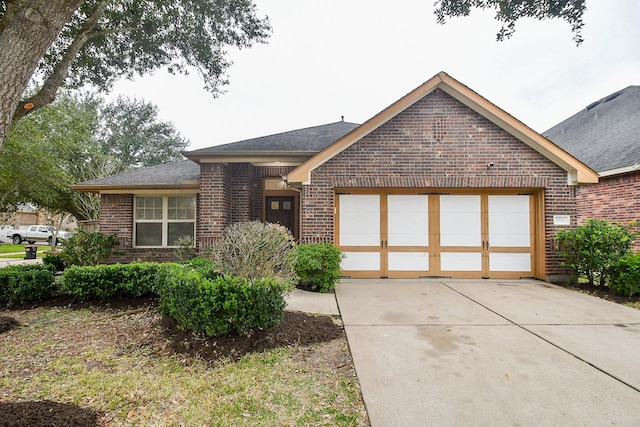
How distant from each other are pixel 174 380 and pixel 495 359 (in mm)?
3440

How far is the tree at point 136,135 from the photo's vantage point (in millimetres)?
27203

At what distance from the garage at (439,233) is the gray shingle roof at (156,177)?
17.8ft

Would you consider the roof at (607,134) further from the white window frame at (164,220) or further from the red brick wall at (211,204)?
the white window frame at (164,220)

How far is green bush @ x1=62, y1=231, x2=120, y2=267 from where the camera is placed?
902 cm

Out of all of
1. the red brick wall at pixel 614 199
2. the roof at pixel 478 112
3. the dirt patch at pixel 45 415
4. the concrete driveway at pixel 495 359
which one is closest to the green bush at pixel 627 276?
the concrete driveway at pixel 495 359

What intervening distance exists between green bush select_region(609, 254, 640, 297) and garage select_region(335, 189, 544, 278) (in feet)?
5.51

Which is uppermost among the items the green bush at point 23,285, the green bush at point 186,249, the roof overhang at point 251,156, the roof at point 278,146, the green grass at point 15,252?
the roof at point 278,146

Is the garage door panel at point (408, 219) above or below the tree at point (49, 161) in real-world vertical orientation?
below

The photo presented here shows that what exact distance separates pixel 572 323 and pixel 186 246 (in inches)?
361

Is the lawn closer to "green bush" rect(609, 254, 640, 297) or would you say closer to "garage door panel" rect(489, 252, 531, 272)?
"garage door panel" rect(489, 252, 531, 272)

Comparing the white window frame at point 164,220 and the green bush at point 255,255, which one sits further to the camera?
the white window frame at point 164,220

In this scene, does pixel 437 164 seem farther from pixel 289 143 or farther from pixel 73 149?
pixel 73 149

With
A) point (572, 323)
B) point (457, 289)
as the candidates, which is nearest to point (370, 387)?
point (572, 323)

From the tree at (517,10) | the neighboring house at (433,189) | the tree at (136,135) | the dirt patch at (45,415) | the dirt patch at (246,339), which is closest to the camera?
the dirt patch at (45,415)
